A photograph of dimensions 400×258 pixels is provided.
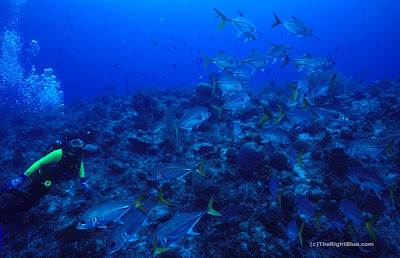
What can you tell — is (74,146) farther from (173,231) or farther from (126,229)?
(173,231)

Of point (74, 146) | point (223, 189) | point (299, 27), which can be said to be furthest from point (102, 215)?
point (299, 27)

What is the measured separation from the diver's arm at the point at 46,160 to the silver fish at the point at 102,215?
2.48 m

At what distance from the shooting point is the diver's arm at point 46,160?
4.78 meters

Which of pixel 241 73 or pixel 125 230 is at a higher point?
pixel 241 73

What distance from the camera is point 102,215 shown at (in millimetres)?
3254

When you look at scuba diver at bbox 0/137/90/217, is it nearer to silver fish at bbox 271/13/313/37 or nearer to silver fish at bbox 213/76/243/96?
silver fish at bbox 213/76/243/96

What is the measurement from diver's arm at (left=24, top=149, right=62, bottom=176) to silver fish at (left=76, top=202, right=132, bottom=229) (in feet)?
8.13

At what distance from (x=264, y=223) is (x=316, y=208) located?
153 centimetres

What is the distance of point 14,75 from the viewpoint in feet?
121

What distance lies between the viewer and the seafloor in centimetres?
437

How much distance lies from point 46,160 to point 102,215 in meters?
2.83

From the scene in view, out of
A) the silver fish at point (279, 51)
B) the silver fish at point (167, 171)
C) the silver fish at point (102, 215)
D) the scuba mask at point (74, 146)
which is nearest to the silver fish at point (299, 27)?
the silver fish at point (279, 51)

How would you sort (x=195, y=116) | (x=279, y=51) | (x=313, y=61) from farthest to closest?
(x=313, y=61)
(x=279, y=51)
(x=195, y=116)

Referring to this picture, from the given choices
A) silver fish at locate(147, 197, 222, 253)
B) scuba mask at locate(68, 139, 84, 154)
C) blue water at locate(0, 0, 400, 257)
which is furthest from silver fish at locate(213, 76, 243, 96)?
scuba mask at locate(68, 139, 84, 154)
